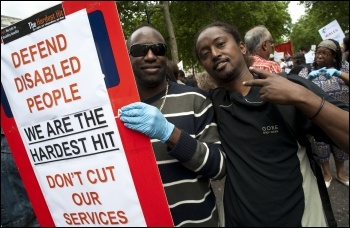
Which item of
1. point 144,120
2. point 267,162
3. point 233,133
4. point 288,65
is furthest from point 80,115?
point 288,65

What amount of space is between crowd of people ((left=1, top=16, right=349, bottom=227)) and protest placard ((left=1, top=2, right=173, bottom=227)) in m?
0.12

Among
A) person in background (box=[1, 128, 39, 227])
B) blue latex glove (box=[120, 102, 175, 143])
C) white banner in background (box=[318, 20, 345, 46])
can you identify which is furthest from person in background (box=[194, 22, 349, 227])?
white banner in background (box=[318, 20, 345, 46])

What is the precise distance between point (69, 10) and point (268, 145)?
1038mm

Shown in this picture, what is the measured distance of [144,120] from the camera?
1.25m

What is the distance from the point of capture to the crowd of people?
1254 mm

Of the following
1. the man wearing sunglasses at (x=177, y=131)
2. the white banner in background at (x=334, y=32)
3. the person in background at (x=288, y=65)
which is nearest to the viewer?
the man wearing sunglasses at (x=177, y=131)

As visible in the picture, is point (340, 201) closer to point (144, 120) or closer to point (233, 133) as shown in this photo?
point (233, 133)

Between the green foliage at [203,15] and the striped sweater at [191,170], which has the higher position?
the green foliage at [203,15]

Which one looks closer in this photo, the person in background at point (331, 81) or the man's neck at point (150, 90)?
the man's neck at point (150, 90)

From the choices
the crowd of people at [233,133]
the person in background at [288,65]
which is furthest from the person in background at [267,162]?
the person in background at [288,65]

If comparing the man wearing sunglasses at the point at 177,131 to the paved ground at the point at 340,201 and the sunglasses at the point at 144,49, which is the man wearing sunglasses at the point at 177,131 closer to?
the sunglasses at the point at 144,49

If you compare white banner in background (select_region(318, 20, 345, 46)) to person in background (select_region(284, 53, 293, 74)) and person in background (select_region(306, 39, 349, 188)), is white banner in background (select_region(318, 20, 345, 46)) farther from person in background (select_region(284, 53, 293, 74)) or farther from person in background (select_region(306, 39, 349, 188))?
A: person in background (select_region(284, 53, 293, 74))

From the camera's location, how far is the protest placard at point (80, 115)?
122 centimetres

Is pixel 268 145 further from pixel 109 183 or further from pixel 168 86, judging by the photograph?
pixel 109 183
